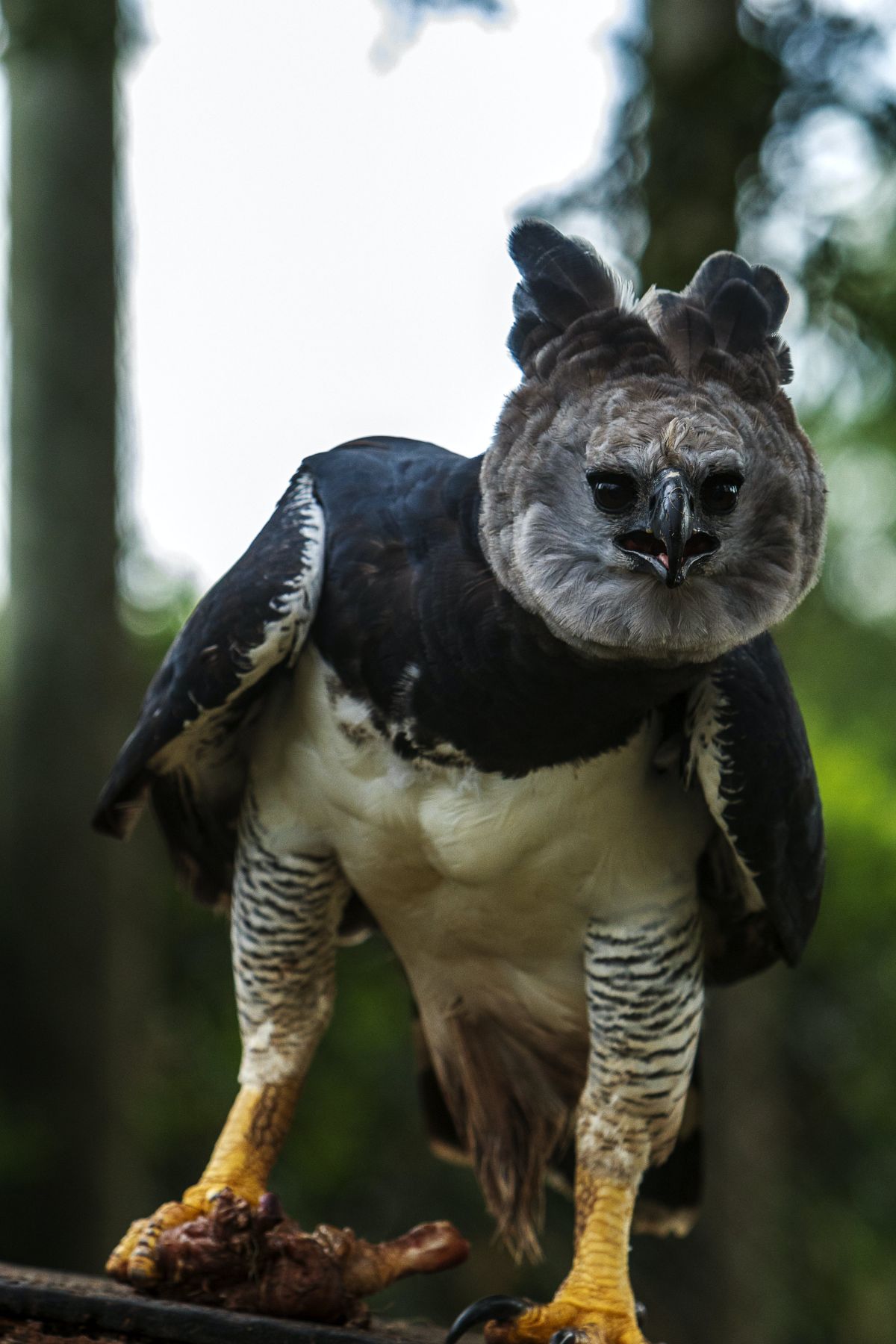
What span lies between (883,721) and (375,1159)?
10.5 m

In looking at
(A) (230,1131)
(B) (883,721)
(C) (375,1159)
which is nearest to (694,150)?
(A) (230,1131)

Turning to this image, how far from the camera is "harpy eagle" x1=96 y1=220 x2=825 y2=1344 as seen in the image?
2795mm

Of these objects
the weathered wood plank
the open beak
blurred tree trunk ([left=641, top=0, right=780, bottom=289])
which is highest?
blurred tree trunk ([left=641, top=0, right=780, bottom=289])

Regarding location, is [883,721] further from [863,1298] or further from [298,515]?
[298,515]

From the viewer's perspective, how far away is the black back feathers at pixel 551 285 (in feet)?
9.63

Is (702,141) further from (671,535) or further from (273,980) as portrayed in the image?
(273,980)

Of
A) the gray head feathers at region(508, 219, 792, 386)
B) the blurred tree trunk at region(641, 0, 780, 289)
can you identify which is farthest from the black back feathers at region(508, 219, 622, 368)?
the blurred tree trunk at region(641, 0, 780, 289)

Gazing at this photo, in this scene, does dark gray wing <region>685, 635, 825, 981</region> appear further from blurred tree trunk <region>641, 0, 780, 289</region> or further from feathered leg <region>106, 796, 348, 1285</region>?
blurred tree trunk <region>641, 0, 780, 289</region>

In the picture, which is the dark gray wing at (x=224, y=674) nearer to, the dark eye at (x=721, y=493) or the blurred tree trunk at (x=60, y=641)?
the dark eye at (x=721, y=493)

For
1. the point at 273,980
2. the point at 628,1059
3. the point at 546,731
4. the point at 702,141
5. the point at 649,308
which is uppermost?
the point at 702,141

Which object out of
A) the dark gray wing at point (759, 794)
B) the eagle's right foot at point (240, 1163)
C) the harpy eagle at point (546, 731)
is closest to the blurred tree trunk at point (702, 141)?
the harpy eagle at point (546, 731)

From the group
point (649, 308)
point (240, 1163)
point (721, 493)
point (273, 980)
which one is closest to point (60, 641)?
point (273, 980)

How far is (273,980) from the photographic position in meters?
3.64

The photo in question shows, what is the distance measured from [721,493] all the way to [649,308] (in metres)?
0.48
